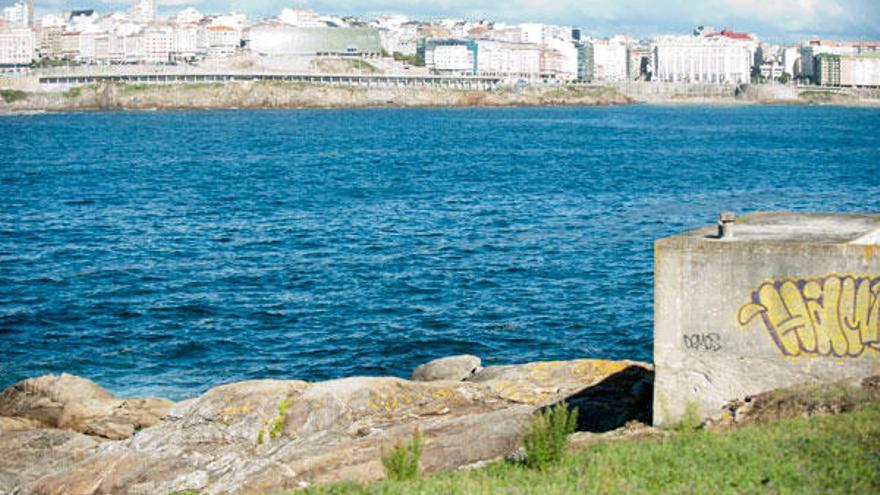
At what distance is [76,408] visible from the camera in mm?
20078

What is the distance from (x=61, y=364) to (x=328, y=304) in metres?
8.49

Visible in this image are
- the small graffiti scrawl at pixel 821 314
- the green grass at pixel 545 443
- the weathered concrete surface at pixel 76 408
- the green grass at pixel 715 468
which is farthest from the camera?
the weathered concrete surface at pixel 76 408

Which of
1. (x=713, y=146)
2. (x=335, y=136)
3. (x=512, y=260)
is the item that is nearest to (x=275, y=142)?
(x=335, y=136)

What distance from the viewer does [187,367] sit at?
86.7 feet

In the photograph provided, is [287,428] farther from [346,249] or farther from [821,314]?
[346,249]

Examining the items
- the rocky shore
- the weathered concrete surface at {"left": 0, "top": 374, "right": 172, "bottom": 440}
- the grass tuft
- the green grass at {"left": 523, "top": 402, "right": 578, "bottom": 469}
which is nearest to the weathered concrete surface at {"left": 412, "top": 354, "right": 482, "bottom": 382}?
the rocky shore

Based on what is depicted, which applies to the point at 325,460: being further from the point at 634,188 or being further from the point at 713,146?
the point at 713,146

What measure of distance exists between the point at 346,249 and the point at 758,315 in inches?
1131

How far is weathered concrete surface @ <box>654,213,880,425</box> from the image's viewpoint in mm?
14914

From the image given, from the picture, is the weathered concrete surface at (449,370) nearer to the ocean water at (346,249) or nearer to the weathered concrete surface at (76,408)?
the ocean water at (346,249)

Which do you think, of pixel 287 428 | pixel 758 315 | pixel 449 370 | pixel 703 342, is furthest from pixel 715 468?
pixel 449 370

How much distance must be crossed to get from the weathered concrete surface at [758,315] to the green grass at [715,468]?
1.51m

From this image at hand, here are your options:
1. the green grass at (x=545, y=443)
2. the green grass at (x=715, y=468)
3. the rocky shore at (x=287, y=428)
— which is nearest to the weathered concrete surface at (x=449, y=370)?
the rocky shore at (x=287, y=428)

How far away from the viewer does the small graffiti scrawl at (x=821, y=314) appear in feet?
48.7
